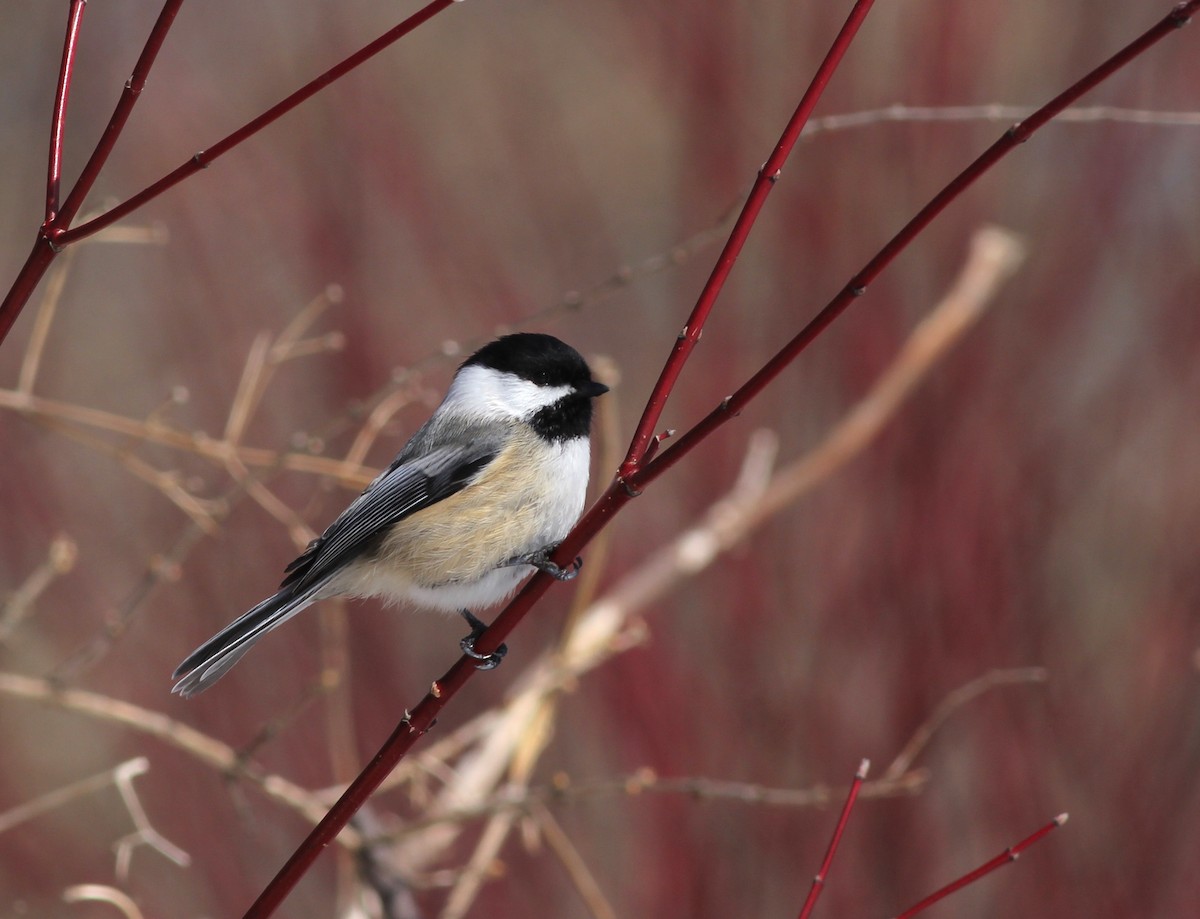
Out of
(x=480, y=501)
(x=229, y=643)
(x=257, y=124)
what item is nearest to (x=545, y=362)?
(x=480, y=501)

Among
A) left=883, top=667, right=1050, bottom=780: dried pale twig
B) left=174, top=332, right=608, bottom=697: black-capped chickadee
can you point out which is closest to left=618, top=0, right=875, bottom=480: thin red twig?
left=174, top=332, right=608, bottom=697: black-capped chickadee

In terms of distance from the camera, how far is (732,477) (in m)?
3.25

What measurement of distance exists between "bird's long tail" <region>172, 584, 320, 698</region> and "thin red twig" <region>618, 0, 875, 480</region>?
0.91 m

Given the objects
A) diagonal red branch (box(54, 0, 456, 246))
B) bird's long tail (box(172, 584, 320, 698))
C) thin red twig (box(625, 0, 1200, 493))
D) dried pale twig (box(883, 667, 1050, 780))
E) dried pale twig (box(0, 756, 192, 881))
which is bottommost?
dried pale twig (box(883, 667, 1050, 780))

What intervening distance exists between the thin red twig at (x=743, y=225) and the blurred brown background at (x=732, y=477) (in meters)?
1.03

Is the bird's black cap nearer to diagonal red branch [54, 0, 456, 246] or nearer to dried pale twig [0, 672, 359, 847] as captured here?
dried pale twig [0, 672, 359, 847]

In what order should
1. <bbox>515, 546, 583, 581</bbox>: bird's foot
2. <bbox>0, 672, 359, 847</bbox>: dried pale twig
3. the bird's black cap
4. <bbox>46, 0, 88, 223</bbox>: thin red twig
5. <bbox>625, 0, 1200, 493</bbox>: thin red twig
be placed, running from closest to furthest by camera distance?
1. <bbox>625, 0, 1200, 493</bbox>: thin red twig
2. <bbox>46, 0, 88, 223</bbox>: thin red twig
3. <bbox>515, 546, 583, 581</bbox>: bird's foot
4. <bbox>0, 672, 359, 847</bbox>: dried pale twig
5. the bird's black cap

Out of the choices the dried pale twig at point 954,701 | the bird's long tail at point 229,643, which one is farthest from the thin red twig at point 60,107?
the dried pale twig at point 954,701

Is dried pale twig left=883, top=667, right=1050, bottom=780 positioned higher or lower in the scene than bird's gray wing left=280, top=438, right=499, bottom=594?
lower

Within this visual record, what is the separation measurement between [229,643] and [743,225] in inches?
47.6

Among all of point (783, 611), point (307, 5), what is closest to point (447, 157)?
point (307, 5)

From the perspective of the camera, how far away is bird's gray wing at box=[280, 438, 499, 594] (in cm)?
221

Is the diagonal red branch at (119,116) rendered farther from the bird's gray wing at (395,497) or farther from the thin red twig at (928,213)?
the bird's gray wing at (395,497)

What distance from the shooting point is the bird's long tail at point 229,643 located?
190cm
